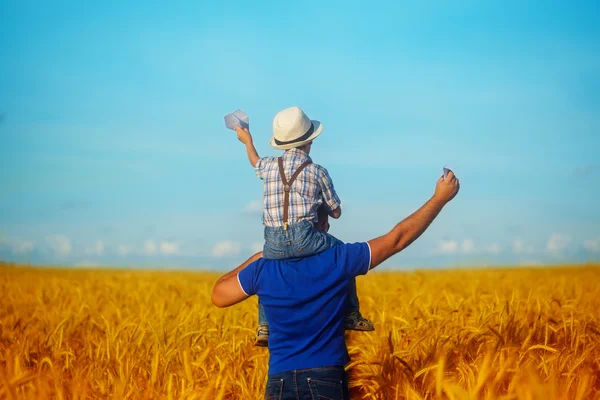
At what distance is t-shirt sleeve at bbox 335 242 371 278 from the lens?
3.56 metres

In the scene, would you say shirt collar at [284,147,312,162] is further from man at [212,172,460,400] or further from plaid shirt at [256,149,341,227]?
man at [212,172,460,400]

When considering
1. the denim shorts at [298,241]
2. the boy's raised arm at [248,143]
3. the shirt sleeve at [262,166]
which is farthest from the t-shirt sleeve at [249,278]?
the boy's raised arm at [248,143]

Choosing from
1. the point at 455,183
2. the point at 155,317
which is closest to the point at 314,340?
the point at 455,183

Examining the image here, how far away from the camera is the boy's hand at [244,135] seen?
441 cm

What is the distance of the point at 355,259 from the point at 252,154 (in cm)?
115

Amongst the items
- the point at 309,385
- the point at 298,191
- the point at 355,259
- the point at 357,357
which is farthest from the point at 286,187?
the point at 357,357

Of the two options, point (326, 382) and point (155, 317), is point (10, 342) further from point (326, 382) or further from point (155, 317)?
point (326, 382)

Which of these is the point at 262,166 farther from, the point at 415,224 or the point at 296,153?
the point at 415,224

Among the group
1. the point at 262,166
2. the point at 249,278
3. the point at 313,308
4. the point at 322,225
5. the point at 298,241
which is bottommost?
the point at 313,308

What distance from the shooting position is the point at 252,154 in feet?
14.1

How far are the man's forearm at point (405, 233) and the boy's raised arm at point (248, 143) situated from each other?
107cm

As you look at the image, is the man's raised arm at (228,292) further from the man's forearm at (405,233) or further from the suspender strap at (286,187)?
the man's forearm at (405,233)

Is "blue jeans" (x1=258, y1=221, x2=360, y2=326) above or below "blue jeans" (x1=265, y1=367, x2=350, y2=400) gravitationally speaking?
above

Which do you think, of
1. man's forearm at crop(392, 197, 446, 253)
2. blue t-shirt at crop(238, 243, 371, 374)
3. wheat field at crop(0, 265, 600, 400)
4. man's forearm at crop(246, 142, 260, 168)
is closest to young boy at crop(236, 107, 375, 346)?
blue t-shirt at crop(238, 243, 371, 374)
